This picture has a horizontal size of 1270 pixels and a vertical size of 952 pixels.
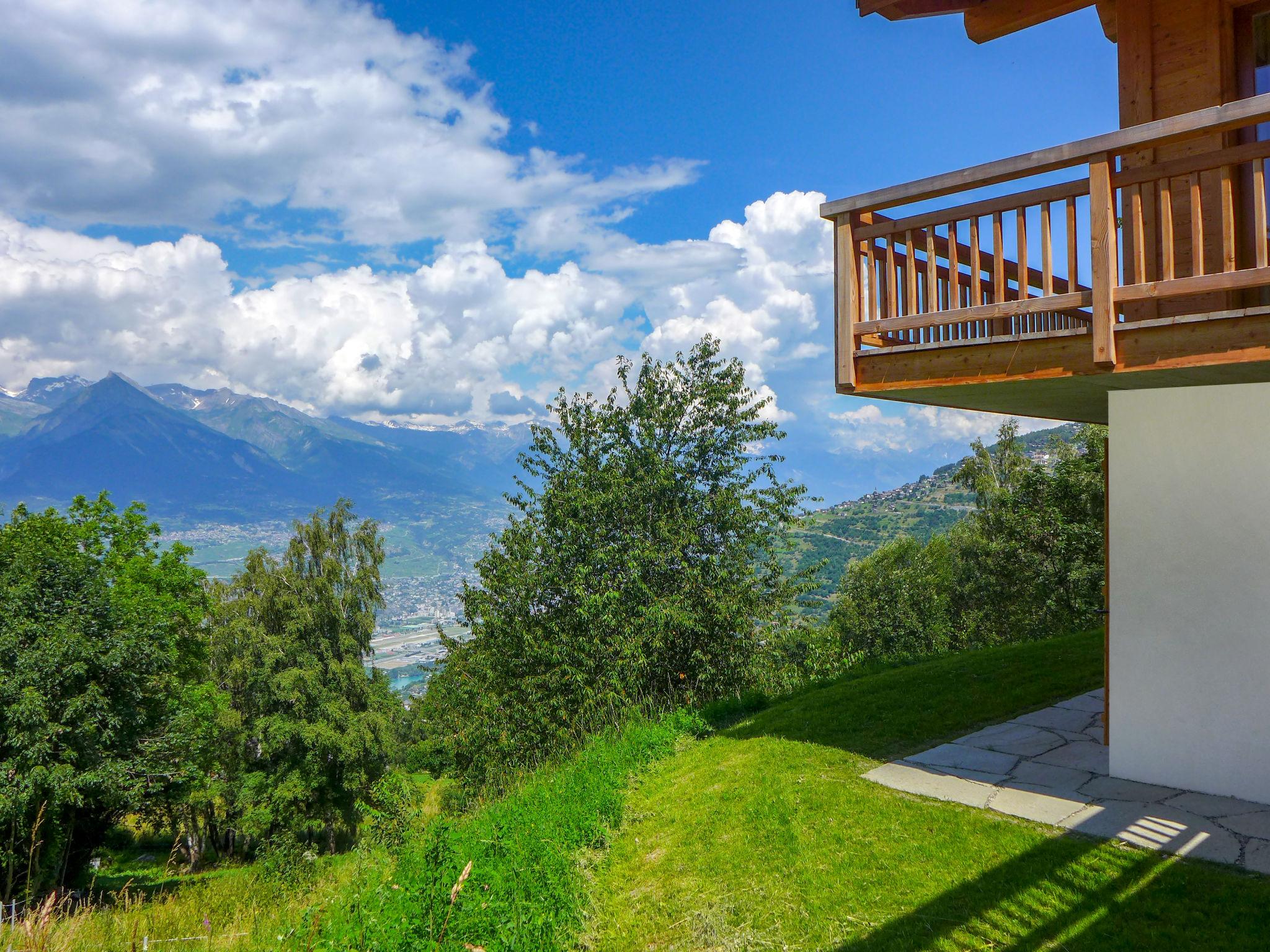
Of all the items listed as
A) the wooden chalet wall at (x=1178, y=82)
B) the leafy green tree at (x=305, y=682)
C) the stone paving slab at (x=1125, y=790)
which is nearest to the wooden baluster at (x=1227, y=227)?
the wooden chalet wall at (x=1178, y=82)

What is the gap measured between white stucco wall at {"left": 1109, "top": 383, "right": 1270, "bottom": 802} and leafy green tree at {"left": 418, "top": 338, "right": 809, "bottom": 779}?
575 centimetres

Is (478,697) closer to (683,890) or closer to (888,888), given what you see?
(683,890)

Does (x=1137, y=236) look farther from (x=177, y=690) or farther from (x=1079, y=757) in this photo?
(x=177, y=690)

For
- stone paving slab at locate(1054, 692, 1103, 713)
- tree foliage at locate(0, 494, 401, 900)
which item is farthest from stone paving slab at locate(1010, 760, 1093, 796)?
tree foliage at locate(0, 494, 401, 900)

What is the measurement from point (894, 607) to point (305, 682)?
24879 millimetres

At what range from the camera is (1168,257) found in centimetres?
408

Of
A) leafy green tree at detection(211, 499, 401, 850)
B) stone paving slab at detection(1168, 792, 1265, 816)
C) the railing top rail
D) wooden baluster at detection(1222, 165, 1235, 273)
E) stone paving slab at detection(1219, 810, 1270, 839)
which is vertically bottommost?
leafy green tree at detection(211, 499, 401, 850)

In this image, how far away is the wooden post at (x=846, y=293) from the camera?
17.2 ft

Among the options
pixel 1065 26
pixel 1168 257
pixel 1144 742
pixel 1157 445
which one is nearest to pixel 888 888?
pixel 1144 742

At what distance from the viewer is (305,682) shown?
25531mm

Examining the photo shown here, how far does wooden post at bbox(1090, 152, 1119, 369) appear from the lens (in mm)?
4207

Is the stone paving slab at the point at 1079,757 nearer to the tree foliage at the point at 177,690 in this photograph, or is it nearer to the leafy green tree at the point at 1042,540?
the tree foliage at the point at 177,690

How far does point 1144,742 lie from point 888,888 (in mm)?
2045

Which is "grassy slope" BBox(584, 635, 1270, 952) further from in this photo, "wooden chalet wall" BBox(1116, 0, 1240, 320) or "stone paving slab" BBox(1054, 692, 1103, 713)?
"wooden chalet wall" BBox(1116, 0, 1240, 320)
